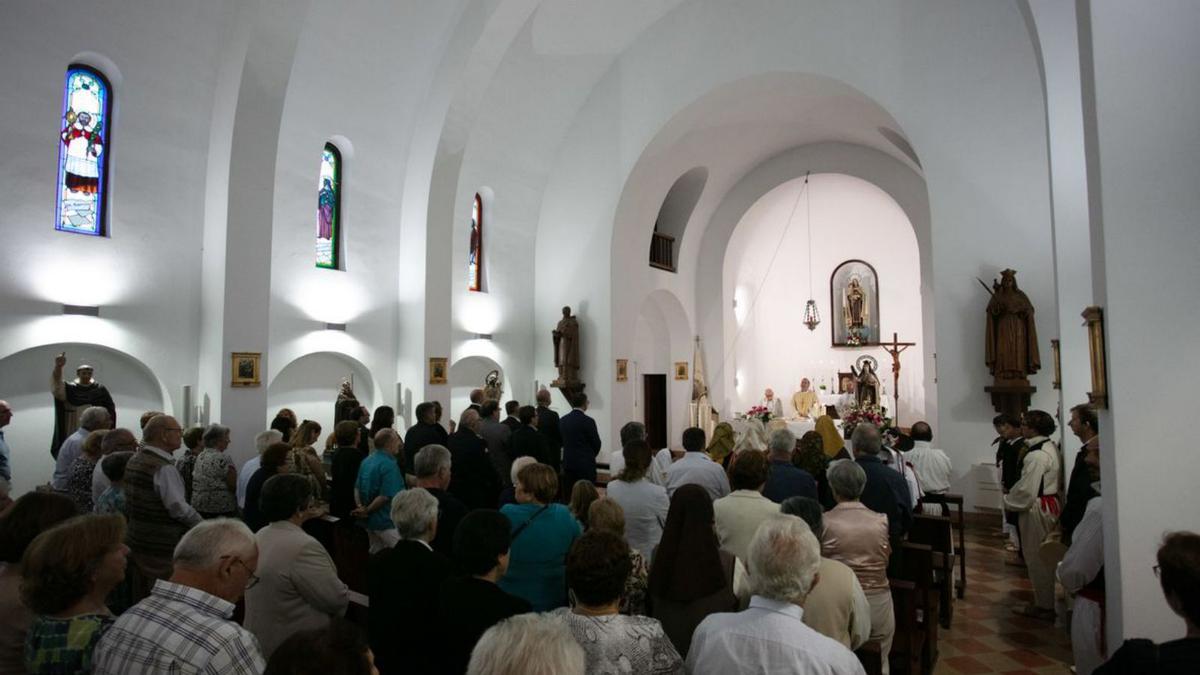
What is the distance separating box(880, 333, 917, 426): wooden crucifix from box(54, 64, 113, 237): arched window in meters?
16.3

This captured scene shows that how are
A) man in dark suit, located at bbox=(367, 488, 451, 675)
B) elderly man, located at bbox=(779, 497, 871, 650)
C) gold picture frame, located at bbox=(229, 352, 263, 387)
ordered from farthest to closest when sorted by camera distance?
gold picture frame, located at bbox=(229, 352, 263, 387) → elderly man, located at bbox=(779, 497, 871, 650) → man in dark suit, located at bbox=(367, 488, 451, 675)

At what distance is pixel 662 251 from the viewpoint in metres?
17.0

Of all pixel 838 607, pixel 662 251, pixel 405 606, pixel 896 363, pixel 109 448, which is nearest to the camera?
pixel 405 606

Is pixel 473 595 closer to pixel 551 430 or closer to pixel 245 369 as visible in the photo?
pixel 551 430

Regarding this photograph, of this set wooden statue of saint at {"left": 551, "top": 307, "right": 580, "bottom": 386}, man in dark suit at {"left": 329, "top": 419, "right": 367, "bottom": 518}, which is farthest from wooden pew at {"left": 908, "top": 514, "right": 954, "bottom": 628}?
wooden statue of saint at {"left": 551, "top": 307, "right": 580, "bottom": 386}

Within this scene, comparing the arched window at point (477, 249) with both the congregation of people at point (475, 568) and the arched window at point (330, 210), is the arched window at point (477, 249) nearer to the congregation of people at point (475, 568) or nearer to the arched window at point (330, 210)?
the arched window at point (330, 210)

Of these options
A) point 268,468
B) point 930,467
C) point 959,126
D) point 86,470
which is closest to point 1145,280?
point 930,467

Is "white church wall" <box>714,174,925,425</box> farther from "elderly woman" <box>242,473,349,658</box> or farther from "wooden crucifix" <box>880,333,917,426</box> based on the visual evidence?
"elderly woman" <box>242,473,349,658</box>

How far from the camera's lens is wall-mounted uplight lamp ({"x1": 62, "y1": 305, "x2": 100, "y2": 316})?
333 inches

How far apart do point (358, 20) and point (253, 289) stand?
456 centimetres

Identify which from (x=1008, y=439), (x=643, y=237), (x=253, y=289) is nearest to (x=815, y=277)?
(x=643, y=237)

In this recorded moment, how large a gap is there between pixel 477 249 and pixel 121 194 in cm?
632

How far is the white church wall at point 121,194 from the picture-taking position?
8.17 meters

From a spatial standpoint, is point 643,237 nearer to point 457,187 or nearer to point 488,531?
point 457,187
